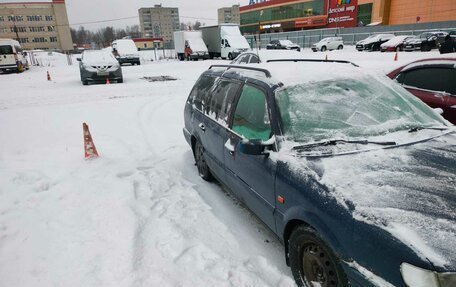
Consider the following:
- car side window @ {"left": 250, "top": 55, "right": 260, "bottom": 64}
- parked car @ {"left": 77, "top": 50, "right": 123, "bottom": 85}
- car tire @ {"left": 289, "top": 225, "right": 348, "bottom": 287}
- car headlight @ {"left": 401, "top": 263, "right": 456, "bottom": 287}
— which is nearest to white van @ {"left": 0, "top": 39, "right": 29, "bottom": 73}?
parked car @ {"left": 77, "top": 50, "right": 123, "bottom": 85}

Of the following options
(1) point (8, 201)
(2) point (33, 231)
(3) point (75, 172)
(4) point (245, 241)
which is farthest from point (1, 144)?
(4) point (245, 241)

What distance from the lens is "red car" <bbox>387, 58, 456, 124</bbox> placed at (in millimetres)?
4715

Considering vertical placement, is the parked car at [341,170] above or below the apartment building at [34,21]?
below

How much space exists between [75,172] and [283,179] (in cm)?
393

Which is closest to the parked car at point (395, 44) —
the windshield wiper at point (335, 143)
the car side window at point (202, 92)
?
the car side window at point (202, 92)

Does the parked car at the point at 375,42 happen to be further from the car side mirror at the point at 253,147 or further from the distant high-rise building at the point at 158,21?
the distant high-rise building at the point at 158,21

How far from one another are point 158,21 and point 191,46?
298 ft

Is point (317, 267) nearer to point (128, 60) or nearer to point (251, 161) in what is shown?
point (251, 161)

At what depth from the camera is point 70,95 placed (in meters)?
12.7

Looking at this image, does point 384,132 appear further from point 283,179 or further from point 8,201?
point 8,201

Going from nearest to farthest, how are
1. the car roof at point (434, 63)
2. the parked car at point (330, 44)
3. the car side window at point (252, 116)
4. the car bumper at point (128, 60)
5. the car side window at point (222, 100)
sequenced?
the car side window at point (252, 116) → the car side window at point (222, 100) → the car roof at point (434, 63) → the car bumper at point (128, 60) → the parked car at point (330, 44)

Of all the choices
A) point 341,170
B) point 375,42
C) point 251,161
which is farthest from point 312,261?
point 375,42

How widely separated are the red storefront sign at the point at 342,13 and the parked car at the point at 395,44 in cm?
2779

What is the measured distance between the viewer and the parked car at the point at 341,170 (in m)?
1.72
